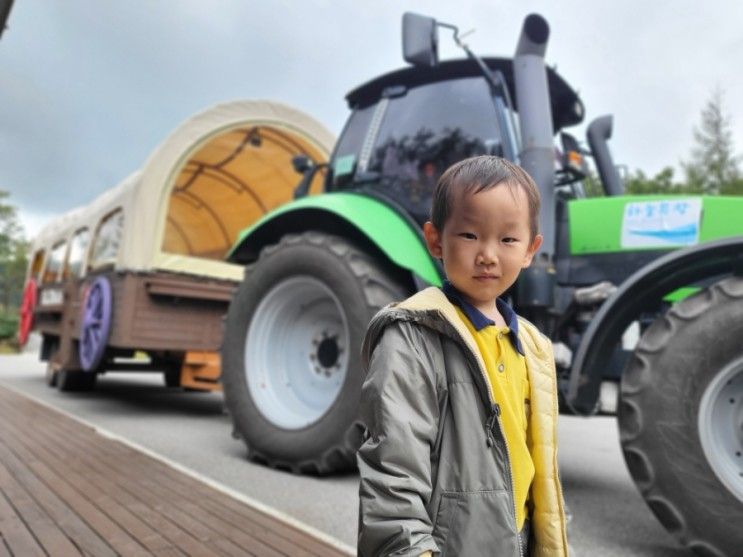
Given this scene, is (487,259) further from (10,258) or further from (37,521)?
(10,258)

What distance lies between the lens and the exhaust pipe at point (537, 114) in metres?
3.00

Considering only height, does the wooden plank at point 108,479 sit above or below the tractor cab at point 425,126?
below

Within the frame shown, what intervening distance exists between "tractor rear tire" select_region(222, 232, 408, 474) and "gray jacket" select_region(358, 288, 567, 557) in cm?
208

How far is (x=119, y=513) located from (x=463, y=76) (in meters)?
3.05

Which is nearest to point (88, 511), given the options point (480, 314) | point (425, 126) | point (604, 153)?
point (480, 314)

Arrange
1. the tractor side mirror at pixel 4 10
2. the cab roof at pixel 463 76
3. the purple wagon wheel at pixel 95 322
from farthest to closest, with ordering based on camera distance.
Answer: the purple wagon wheel at pixel 95 322
the cab roof at pixel 463 76
the tractor side mirror at pixel 4 10

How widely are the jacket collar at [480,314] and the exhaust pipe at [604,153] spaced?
138 inches

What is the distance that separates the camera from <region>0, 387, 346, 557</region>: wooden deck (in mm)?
2223

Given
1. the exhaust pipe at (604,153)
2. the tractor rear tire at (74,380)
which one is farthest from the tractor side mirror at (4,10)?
the tractor rear tire at (74,380)

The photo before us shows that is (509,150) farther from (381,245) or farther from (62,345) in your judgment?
(62,345)

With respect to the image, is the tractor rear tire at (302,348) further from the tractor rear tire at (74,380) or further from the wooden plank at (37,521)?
the tractor rear tire at (74,380)

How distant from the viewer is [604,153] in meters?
4.40

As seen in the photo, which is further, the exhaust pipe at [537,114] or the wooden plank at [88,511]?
the exhaust pipe at [537,114]

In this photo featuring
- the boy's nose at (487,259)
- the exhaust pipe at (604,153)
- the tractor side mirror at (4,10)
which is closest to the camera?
the boy's nose at (487,259)
